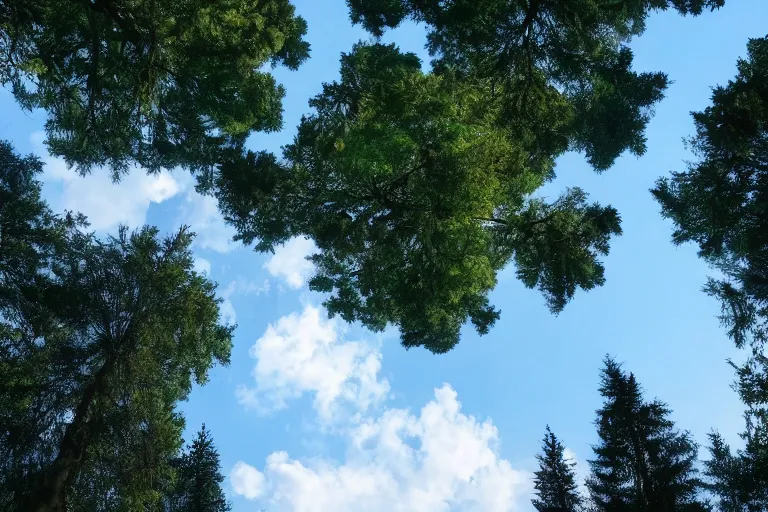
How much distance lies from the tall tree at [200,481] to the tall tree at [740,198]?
17554 millimetres

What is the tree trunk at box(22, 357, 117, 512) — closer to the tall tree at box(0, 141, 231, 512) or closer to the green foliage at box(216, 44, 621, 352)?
the tall tree at box(0, 141, 231, 512)

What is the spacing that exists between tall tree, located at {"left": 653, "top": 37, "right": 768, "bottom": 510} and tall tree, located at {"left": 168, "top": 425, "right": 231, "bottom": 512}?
17554 millimetres

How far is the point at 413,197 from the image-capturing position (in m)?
13.4

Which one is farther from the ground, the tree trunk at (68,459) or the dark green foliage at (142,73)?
the dark green foliage at (142,73)

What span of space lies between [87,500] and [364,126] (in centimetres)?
1127

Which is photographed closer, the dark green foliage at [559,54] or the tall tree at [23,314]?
the dark green foliage at [559,54]

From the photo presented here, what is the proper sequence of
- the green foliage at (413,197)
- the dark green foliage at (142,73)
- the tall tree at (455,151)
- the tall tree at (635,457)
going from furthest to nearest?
1. the tall tree at (635,457)
2. the green foliage at (413,197)
3. the tall tree at (455,151)
4. the dark green foliage at (142,73)

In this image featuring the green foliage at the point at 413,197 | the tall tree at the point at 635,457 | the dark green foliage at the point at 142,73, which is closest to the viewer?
the dark green foliage at the point at 142,73

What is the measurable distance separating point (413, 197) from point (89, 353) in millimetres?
9616

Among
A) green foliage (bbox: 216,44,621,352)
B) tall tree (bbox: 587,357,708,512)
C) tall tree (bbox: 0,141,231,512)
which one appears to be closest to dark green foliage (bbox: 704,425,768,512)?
tall tree (bbox: 587,357,708,512)

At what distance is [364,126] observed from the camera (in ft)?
42.0

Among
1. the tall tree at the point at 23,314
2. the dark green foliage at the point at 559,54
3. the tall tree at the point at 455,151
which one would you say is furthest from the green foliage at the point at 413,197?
the tall tree at the point at 23,314

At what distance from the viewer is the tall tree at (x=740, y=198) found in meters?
11.7

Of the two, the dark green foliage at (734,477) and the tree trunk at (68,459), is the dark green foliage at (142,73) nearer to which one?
the tree trunk at (68,459)
